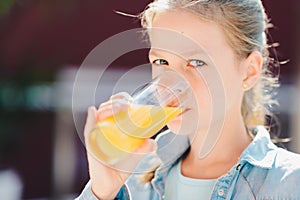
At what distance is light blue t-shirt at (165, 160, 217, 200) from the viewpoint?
1.06m

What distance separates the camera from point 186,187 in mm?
1078

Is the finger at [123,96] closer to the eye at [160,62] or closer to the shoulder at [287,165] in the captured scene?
the eye at [160,62]

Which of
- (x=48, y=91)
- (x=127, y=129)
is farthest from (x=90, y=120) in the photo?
(x=48, y=91)

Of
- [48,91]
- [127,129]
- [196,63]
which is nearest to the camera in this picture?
[127,129]

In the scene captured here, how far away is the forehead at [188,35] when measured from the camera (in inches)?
39.8

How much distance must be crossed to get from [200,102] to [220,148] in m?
0.13

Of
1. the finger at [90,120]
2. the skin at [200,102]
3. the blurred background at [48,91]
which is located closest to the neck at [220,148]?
the skin at [200,102]

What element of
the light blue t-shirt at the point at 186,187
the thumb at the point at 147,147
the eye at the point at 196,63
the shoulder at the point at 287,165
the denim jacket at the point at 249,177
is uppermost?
the eye at the point at 196,63

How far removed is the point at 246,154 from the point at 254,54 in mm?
182

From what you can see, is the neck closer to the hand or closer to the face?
the face

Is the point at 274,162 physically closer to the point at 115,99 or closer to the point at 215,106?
the point at 215,106

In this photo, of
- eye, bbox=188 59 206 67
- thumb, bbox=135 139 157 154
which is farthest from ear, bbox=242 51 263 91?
thumb, bbox=135 139 157 154

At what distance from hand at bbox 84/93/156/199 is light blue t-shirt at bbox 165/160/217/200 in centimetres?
13

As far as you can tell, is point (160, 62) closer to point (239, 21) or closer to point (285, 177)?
point (239, 21)
